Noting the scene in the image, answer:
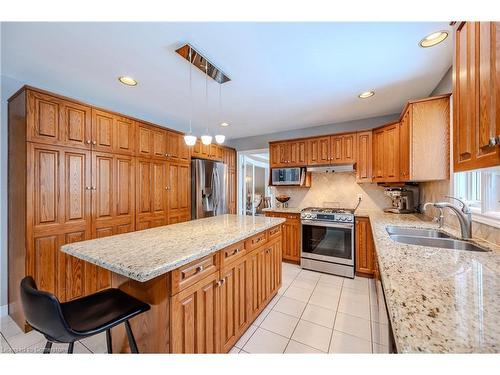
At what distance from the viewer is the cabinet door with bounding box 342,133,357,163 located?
3.27 meters

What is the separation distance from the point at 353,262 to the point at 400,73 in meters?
2.43

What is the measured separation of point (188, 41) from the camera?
1596mm

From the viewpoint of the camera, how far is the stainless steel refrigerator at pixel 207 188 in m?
3.50

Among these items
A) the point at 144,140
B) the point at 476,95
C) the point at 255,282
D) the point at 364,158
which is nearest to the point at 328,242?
the point at 364,158

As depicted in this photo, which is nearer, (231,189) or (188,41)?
(188,41)

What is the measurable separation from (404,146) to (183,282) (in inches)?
107

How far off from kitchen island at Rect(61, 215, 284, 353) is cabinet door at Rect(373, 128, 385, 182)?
2.23 metres

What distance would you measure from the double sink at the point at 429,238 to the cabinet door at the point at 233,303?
140 cm
